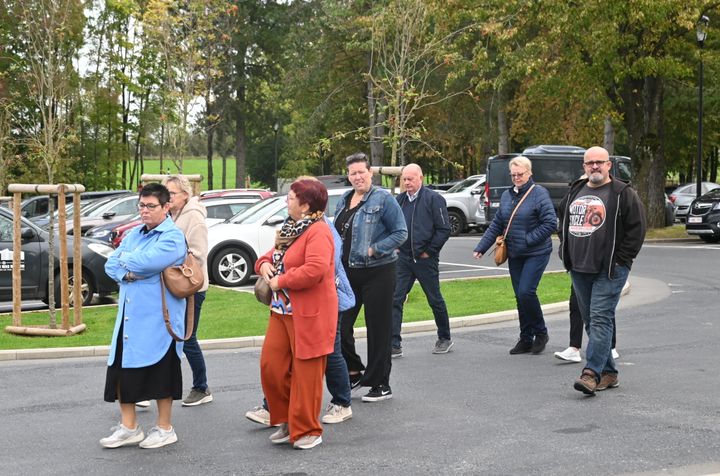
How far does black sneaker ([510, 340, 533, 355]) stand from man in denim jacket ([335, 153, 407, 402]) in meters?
2.37

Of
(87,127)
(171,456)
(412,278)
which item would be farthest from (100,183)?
(171,456)

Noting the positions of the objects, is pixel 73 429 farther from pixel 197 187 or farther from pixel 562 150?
pixel 562 150

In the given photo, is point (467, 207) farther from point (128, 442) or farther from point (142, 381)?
point (142, 381)

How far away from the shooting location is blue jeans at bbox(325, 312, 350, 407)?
7.22 meters

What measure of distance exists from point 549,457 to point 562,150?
25.0 meters

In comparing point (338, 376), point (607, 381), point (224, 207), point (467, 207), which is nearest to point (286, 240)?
point (338, 376)

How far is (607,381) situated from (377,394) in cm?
184

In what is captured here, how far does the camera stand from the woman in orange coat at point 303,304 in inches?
262

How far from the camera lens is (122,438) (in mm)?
6836

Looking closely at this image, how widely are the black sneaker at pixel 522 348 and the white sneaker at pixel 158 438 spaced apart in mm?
4344

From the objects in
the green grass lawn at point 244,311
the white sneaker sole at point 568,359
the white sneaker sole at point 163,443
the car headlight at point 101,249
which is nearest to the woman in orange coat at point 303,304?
the white sneaker sole at point 163,443

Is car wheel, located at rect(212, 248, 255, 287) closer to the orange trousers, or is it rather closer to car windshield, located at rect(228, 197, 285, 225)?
car windshield, located at rect(228, 197, 285, 225)

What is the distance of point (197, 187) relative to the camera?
1102 centimetres

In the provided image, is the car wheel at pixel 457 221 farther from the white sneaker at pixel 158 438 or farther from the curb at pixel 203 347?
the white sneaker at pixel 158 438
